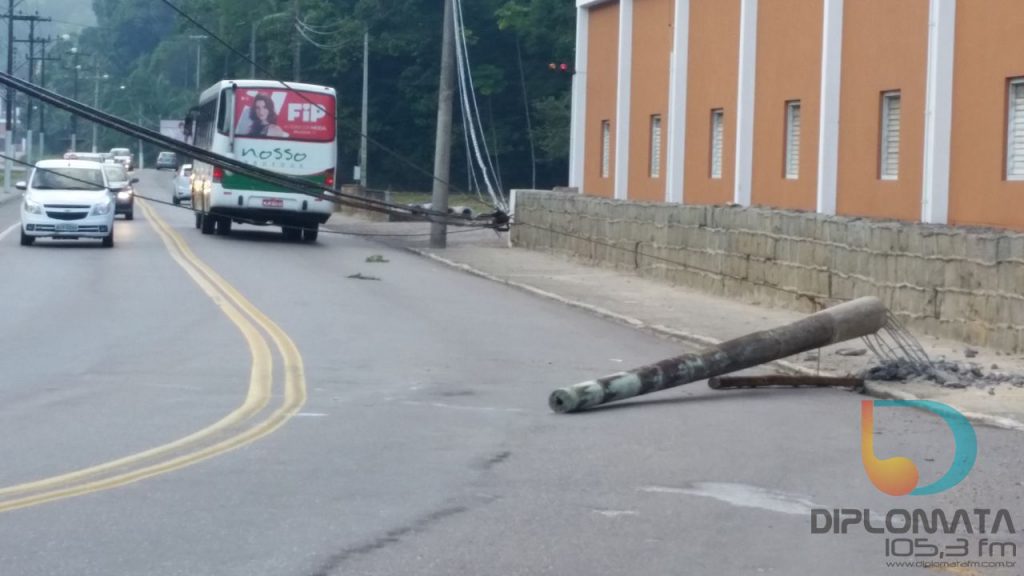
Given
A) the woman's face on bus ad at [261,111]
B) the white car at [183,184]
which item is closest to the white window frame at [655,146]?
the woman's face on bus ad at [261,111]

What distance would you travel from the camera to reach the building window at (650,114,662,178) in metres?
31.7

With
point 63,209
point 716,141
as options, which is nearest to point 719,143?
point 716,141

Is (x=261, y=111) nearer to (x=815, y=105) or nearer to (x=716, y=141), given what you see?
(x=716, y=141)

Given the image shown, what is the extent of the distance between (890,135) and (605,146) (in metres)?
15.0

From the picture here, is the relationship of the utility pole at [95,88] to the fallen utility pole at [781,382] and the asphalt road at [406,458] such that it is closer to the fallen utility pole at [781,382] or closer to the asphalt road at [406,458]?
the asphalt road at [406,458]

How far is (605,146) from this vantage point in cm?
3603

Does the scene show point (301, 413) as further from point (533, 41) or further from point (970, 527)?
point (533, 41)

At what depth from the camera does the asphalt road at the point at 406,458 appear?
6.86 metres

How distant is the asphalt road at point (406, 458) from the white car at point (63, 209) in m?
11.8

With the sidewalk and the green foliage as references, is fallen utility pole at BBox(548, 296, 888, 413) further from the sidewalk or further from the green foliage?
the green foliage

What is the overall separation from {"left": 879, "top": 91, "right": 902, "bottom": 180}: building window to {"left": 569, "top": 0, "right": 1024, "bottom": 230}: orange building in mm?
30

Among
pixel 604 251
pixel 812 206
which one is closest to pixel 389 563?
pixel 812 206

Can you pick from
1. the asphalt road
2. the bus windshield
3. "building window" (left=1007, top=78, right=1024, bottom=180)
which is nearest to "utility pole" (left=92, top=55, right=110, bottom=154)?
the bus windshield

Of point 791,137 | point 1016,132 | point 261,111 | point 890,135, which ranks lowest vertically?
point 1016,132
